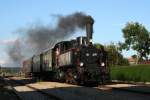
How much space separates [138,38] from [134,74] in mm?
67171

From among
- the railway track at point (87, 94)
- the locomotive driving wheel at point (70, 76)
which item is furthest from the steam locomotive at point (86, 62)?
the railway track at point (87, 94)

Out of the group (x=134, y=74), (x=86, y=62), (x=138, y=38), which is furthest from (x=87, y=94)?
(x=138, y=38)

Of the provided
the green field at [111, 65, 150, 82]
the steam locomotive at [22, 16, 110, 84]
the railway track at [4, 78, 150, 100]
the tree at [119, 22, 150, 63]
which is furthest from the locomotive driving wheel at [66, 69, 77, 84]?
the tree at [119, 22, 150, 63]

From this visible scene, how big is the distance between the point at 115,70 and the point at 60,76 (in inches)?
752

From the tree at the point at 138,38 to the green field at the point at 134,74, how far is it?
5864 cm

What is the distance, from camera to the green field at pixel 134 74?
1872 inches

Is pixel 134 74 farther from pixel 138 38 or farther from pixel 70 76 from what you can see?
pixel 138 38

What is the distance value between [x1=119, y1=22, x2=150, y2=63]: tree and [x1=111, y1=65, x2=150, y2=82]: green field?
58.6m

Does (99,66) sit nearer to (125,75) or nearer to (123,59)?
(125,75)

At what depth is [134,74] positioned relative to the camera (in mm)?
50438

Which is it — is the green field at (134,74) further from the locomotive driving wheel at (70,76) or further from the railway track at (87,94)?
the railway track at (87,94)

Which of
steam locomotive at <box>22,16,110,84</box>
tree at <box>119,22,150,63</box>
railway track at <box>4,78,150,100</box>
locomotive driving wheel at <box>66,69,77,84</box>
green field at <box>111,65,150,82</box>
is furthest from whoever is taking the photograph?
tree at <box>119,22,150,63</box>

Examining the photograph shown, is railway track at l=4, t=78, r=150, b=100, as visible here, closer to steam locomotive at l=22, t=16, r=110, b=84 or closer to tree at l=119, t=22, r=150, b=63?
steam locomotive at l=22, t=16, r=110, b=84

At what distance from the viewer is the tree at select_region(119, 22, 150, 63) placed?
116 m
